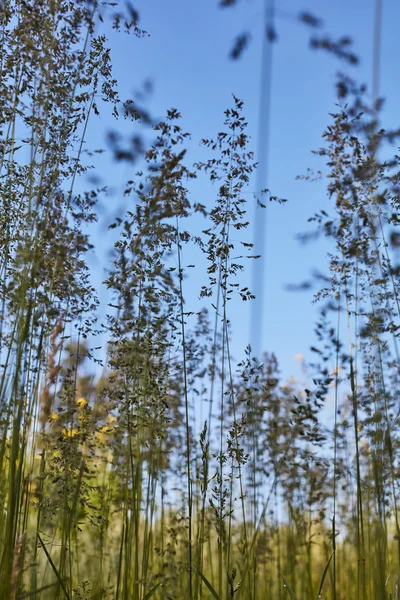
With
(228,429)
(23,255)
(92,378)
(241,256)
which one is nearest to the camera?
(23,255)

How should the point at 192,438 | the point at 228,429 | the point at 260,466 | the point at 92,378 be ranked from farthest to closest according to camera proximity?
the point at 260,466
the point at 192,438
the point at 92,378
the point at 228,429

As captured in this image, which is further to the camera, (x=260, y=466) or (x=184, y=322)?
(x=260, y=466)

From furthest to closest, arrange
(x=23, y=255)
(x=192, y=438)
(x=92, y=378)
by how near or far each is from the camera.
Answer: (x=192, y=438) → (x=92, y=378) → (x=23, y=255)

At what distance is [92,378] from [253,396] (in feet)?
2.16

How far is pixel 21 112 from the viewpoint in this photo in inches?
88.8

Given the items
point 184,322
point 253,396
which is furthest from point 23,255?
point 253,396

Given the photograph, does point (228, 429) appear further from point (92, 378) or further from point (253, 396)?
point (92, 378)

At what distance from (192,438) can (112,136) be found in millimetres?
1544

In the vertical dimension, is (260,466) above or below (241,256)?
below

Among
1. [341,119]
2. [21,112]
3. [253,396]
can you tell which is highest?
[341,119]

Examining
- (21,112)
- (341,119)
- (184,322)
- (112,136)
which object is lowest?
(184,322)

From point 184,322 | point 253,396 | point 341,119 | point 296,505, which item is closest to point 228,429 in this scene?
point 253,396

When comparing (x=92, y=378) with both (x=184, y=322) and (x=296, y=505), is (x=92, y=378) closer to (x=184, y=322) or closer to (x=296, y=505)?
(x=184, y=322)

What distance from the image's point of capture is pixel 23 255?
6.22 feet
